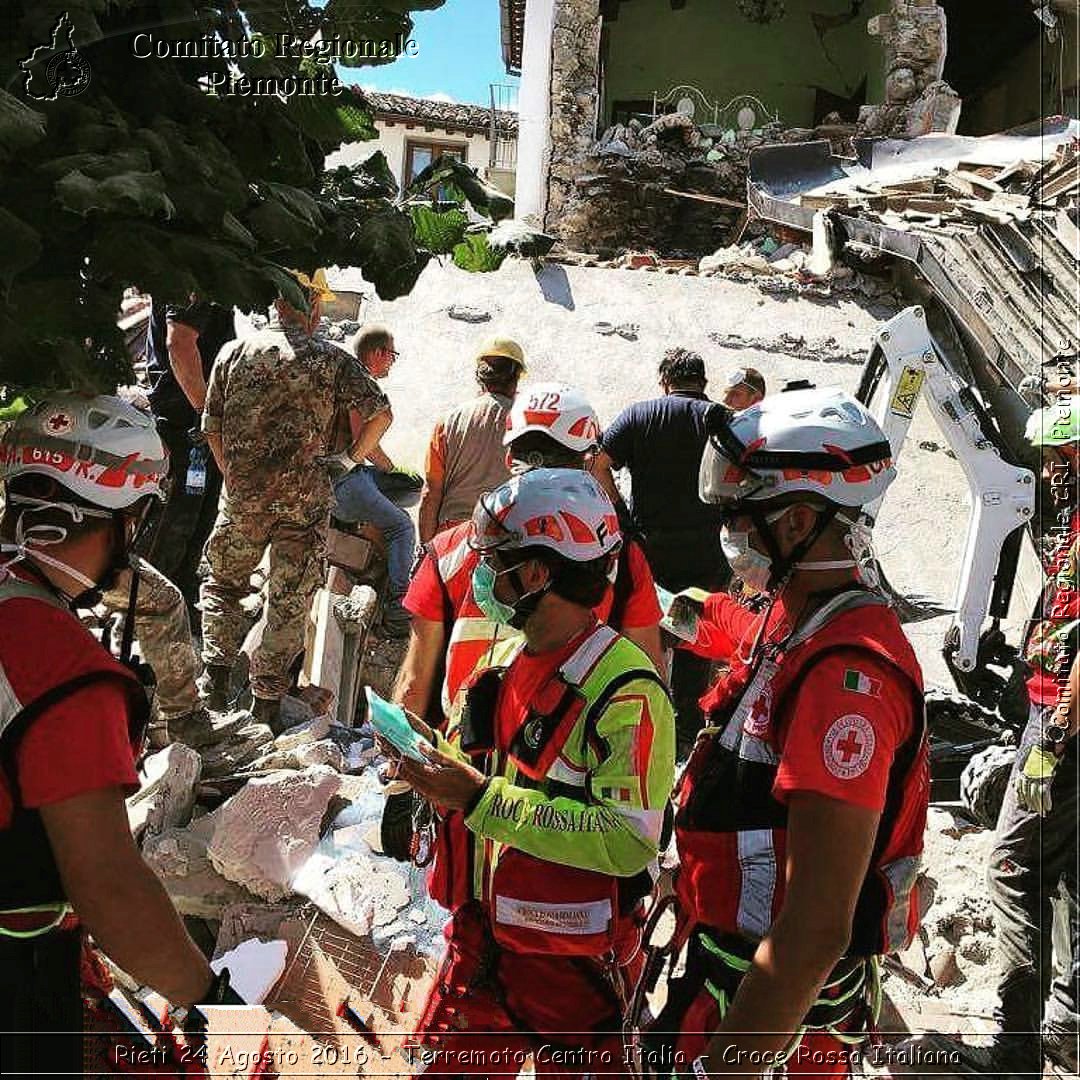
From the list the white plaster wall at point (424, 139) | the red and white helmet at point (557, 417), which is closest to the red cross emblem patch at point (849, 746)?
the red and white helmet at point (557, 417)

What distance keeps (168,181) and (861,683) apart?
4.90 ft

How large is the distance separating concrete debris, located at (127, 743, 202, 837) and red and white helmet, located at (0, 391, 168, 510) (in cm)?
211

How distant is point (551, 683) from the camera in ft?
8.19

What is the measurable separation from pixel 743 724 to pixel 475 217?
1.25 metres

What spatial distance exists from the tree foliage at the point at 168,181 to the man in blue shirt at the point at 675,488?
347 cm

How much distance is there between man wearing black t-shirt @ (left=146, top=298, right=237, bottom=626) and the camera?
6461mm

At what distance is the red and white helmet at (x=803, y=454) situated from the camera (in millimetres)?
2277

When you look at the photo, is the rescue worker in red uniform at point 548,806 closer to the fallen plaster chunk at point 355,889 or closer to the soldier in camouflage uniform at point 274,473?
the fallen plaster chunk at point 355,889

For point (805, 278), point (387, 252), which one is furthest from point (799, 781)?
point (805, 278)

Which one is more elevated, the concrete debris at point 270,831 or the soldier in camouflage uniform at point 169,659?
the soldier in camouflage uniform at point 169,659

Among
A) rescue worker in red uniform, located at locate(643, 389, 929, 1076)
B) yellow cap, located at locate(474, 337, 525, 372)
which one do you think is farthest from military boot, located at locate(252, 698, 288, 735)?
rescue worker in red uniform, located at locate(643, 389, 929, 1076)

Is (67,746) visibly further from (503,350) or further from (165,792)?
(503,350)

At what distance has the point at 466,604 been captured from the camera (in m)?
3.20

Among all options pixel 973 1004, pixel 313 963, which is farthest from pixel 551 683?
pixel 973 1004
